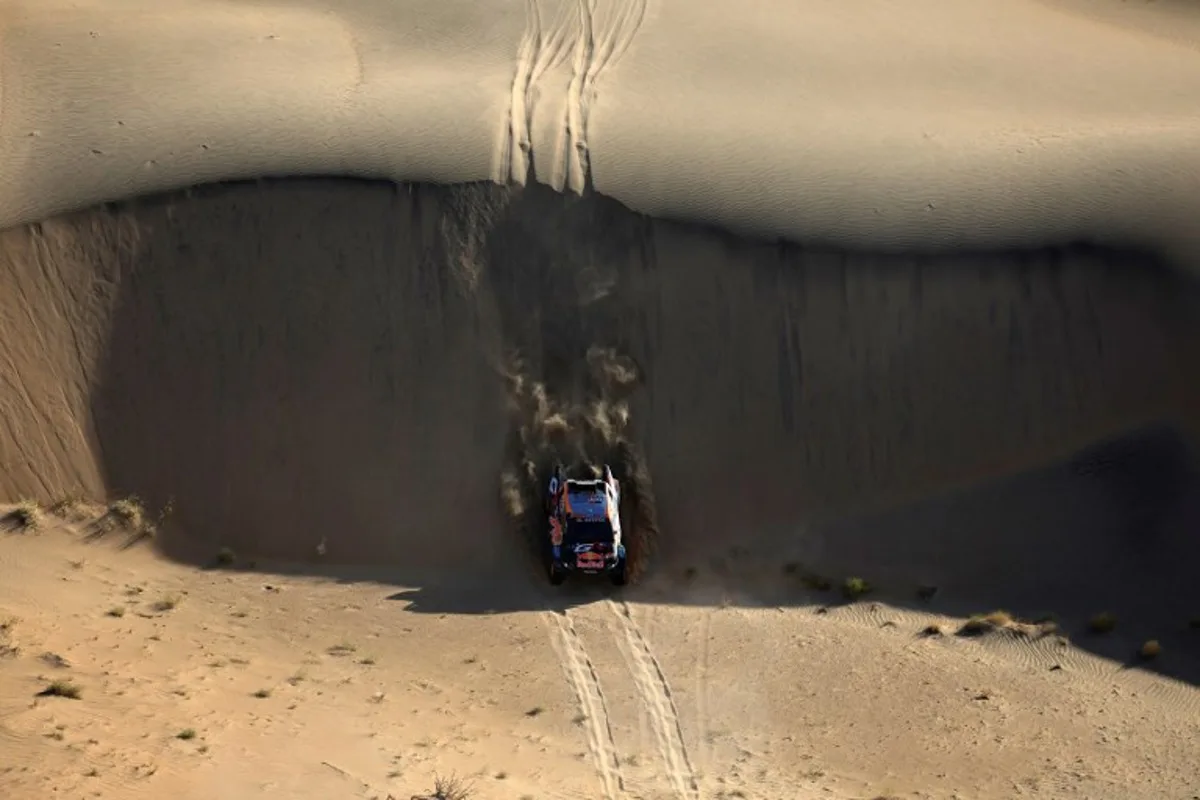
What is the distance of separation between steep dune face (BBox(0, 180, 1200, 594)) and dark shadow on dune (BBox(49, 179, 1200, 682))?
1.9 inches

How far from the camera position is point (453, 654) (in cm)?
2138

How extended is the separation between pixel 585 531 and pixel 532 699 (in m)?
2.92

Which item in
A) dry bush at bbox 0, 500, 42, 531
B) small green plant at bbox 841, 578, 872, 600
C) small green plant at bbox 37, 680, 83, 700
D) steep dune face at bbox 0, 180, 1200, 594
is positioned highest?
steep dune face at bbox 0, 180, 1200, 594

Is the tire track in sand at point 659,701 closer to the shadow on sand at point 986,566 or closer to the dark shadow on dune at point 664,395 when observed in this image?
the shadow on sand at point 986,566

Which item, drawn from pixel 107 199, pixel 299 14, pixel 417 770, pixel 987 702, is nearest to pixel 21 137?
pixel 107 199

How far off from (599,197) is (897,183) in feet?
17.2

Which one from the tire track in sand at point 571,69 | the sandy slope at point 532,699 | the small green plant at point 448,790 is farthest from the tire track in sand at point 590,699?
the tire track in sand at point 571,69

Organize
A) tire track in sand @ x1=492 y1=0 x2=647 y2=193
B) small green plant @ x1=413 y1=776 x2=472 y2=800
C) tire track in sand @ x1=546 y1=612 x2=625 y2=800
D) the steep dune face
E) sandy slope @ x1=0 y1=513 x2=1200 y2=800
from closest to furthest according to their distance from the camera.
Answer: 1. small green plant @ x1=413 y1=776 x2=472 y2=800
2. sandy slope @ x1=0 y1=513 x2=1200 y2=800
3. tire track in sand @ x1=546 y1=612 x2=625 y2=800
4. the steep dune face
5. tire track in sand @ x1=492 y1=0 x2=647 y2=193

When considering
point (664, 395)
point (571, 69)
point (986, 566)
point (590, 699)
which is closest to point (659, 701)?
point (590, 699)

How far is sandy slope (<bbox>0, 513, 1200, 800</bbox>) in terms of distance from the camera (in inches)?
703

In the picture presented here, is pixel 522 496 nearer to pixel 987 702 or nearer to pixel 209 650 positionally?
pixel 209 650

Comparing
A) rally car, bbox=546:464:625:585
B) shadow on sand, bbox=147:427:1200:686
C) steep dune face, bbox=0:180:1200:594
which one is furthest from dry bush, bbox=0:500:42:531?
rally car, bbox=546:464:625:585

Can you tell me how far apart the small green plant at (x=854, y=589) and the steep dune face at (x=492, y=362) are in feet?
3.05

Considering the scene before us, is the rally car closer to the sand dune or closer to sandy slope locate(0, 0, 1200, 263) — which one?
the sand dune
